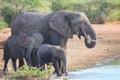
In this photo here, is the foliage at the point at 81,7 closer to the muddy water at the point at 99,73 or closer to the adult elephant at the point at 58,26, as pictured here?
the muddy water at the point at 99,73

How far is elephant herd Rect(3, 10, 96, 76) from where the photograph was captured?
15.2 meters

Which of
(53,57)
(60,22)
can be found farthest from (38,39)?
(53,57)

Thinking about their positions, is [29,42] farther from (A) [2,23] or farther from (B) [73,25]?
(A) [2,23]

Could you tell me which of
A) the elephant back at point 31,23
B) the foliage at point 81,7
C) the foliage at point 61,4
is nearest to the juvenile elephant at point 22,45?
the elephant back at point 31,23

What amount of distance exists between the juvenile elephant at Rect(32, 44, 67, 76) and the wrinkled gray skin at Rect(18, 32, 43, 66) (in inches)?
28.9

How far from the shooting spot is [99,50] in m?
23.5

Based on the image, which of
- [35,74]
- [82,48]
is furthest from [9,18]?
[35,74]

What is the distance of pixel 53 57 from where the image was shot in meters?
14.5

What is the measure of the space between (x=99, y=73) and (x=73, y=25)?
1776mm

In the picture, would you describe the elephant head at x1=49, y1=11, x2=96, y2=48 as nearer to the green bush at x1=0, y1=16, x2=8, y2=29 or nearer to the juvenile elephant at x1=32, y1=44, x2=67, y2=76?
the juvenile elephant at x1=32, y1=44, x2=67, y2=76

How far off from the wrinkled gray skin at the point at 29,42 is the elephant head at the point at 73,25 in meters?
0.58

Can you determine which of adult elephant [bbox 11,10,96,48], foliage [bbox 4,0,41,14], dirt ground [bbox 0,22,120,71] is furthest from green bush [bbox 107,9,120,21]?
adult elephant [bbox 11,10,96,48]

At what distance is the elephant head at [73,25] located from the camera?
15.3 m

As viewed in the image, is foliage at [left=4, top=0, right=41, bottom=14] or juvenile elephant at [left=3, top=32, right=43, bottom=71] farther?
foliage at [left=4, top=0, right=41, bottom=14]
